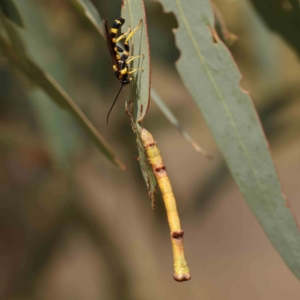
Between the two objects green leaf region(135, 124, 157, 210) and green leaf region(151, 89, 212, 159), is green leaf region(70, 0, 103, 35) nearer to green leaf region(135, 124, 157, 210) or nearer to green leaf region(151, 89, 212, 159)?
green leaf region(151, 89, 212, 159)

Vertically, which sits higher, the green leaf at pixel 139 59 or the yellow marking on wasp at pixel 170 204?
the green leaf at pixel 139 59

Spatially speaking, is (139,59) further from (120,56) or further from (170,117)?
(170,117)

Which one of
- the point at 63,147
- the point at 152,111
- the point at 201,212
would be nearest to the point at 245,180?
the point at 63,147

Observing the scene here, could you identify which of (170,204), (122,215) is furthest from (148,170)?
(122,215)

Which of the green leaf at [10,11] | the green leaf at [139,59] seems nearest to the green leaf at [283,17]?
the green leaf at [139,59]

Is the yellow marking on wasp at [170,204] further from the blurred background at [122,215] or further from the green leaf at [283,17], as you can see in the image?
the blurred background at [122,215]

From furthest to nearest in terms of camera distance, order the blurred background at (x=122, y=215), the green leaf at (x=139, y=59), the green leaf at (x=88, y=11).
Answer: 1. the blurred background at (x=122, y=215)
2. the green leaf at (x=88, y=11)
3. the green leaf at (x=139, y=59)
